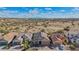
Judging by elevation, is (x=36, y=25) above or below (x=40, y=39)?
above

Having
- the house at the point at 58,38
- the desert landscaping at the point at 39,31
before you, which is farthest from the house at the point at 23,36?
the house at the point at 58,38

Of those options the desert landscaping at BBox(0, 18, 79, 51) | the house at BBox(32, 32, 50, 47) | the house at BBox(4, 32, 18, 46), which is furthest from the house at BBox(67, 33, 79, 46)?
the house at BBox(4, 32, 18, 46)

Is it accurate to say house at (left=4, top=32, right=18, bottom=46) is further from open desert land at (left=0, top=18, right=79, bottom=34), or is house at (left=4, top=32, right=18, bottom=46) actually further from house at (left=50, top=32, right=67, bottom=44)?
house at (left=50, top=32, right=67, bottom=44)

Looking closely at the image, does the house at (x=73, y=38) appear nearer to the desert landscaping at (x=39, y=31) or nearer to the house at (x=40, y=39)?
the desert landscaping at (x=39, y=31)

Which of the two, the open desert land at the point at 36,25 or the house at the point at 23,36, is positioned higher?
the open desert land at the point at 36,25

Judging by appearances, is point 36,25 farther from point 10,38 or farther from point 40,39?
point 10,38

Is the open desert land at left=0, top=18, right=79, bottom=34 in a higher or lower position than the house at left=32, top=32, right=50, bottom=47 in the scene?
higher

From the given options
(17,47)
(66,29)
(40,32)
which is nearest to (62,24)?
(66,29)

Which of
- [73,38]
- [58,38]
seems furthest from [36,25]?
[73,38]
